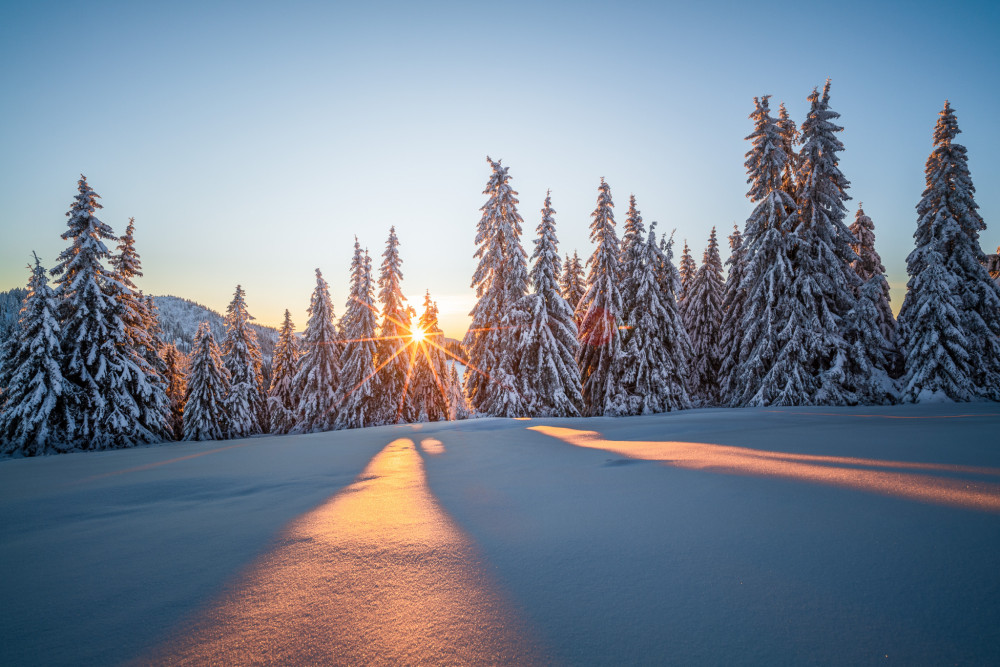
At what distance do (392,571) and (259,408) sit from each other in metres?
32.9

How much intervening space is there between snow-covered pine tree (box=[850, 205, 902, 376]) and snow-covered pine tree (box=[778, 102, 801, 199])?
3.60 m

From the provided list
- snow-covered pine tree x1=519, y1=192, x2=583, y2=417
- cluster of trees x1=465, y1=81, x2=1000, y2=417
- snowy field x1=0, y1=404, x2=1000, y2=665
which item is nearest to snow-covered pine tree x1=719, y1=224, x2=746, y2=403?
cluster of trees x1=465, y1=81, x2=1000, y2=417

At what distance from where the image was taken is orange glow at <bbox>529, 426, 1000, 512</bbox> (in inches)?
107

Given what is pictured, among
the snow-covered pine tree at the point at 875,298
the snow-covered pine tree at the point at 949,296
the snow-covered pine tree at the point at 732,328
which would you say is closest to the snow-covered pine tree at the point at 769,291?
the snow-covered pine tree at the point at 732,328

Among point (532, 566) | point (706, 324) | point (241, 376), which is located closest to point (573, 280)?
point (706, 324)

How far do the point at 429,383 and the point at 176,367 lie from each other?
16.9m

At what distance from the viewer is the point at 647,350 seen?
2134cm

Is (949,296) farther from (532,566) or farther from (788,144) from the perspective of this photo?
(532,566)

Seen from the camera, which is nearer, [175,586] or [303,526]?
[175,586]

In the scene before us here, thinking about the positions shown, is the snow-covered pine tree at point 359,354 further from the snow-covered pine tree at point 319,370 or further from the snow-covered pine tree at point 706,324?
the snow-covered pine tree at point 706,324

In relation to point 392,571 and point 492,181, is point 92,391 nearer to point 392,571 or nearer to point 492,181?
point 492,181

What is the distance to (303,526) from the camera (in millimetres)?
2844

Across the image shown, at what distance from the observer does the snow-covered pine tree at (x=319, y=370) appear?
26703 mm

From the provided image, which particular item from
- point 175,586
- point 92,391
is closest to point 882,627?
point 175,586
